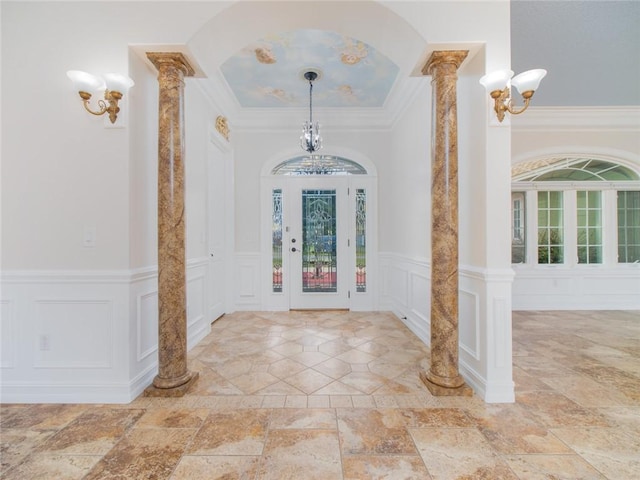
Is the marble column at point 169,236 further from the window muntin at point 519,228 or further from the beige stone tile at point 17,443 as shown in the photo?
the window muntin at point 519,228

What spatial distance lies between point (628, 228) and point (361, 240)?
4.63m

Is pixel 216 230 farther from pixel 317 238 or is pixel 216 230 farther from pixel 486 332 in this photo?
pixel 486 332

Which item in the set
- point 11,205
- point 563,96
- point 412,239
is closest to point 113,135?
point 11,205

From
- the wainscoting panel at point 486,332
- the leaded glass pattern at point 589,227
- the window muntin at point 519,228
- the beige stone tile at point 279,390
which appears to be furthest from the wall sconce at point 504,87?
the leaded glass pattern at point 589,227

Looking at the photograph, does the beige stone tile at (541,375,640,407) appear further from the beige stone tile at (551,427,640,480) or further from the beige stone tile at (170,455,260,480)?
the beige stone tile at (170,455,260,480)

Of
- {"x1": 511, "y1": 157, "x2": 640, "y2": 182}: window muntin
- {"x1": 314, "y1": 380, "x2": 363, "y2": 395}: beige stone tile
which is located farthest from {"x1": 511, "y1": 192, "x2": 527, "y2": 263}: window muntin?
{"x1": 314, "y1": 380, "x2": 363, "y2": 395}: beige stone tile

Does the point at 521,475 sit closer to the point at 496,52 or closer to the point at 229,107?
the point at 496,52

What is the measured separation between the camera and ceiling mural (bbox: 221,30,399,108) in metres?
3.09

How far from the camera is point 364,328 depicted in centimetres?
394

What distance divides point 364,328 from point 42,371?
3.19 m

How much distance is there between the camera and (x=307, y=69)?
3.54 m

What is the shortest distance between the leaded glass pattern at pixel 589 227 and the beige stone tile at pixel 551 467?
4.78 meters

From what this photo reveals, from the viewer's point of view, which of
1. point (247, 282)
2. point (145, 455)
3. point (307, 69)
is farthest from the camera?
point (247, 282)

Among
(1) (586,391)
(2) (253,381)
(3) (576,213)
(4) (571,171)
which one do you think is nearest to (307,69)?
(2) (253,381)
